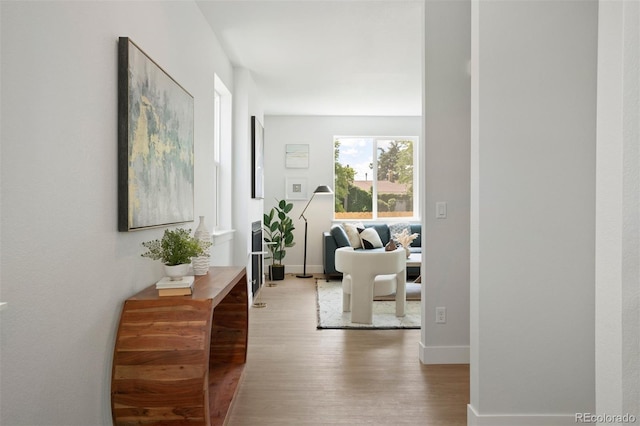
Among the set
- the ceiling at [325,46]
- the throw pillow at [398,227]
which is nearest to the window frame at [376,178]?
the throw pillow at [398,227]

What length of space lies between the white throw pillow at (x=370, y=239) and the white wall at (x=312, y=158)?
3.48 feet

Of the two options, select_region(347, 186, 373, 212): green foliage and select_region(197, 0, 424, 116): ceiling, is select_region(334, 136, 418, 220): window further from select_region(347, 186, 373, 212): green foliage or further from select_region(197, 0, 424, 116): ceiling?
select_region(197, 0, 424, 116): ceiling

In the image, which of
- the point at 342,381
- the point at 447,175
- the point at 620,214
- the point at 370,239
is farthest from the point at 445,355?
the point at 370,239

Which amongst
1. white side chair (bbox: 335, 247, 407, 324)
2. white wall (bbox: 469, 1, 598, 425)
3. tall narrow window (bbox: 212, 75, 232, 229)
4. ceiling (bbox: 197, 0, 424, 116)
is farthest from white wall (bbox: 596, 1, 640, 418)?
tall narrow window (bbox: 212, 75, 232, 229)

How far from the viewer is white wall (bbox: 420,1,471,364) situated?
324 cm

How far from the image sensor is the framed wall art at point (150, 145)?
2.01 metres

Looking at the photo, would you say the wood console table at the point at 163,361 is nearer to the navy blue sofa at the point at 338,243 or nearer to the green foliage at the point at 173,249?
the green foliage at the point at 173,249

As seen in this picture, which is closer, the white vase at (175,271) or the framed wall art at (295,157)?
the white vase at (175,271)

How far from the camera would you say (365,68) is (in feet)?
16.3

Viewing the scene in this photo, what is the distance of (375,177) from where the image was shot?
7801 millimetres

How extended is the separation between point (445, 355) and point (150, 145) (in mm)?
2445

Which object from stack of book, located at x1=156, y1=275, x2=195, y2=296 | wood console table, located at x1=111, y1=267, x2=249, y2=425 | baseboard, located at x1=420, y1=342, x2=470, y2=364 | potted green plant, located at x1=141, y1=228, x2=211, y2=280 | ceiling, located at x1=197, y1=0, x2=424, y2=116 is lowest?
baseboard, located at x1=420, y1=342, x2=470, y2=364

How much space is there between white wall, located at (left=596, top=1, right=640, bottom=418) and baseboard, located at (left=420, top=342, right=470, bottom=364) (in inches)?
82.5

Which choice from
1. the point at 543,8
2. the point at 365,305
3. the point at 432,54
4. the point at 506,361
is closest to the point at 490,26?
the point at 543,8
